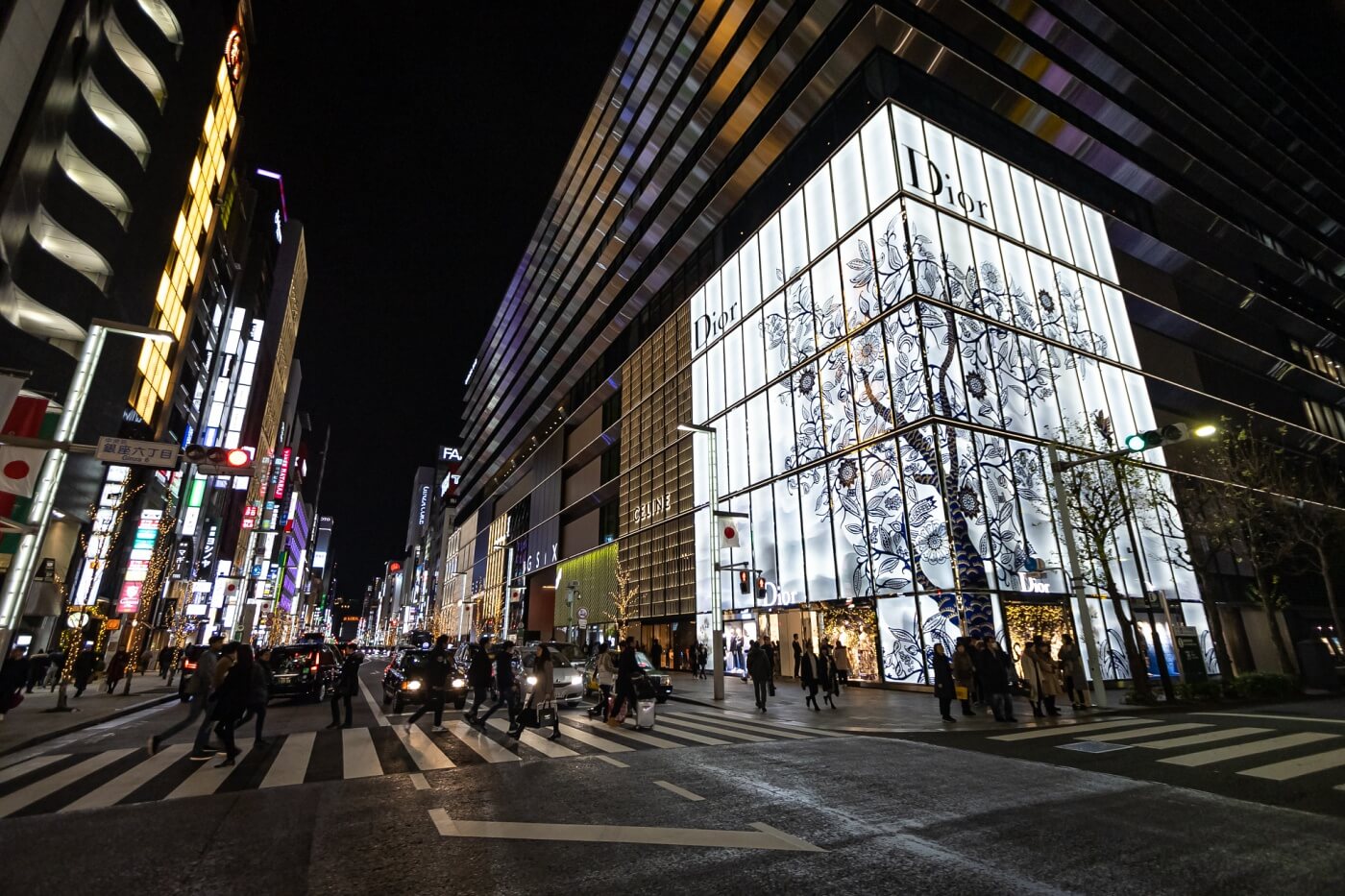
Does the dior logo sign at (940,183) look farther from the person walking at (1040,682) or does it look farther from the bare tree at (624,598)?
the bare tree at (624,598)

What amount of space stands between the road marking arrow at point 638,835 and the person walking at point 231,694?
18.7 feet

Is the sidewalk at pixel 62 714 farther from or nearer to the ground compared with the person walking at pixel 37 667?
nearer to the ground

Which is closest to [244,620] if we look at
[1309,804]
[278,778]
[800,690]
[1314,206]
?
[800,690]

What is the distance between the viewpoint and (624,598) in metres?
42.4

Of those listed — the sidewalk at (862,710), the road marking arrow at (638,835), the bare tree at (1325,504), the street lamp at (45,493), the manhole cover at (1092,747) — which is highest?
the bare tree at (1325,504)

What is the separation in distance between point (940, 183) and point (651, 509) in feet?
82.7

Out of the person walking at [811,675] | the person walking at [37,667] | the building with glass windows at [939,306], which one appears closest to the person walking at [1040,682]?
the building with glass windows at [939,306]

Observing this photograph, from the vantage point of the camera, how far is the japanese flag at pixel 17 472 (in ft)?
35.7

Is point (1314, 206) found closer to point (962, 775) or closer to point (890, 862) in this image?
point (962, 775)

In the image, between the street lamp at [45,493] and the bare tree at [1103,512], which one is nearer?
the street lamp at [45,493]

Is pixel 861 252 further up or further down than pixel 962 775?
further up

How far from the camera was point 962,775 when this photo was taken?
7570 millimetres

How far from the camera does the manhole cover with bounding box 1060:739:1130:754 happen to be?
919cm

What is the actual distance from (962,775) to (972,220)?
2454 centimetres
